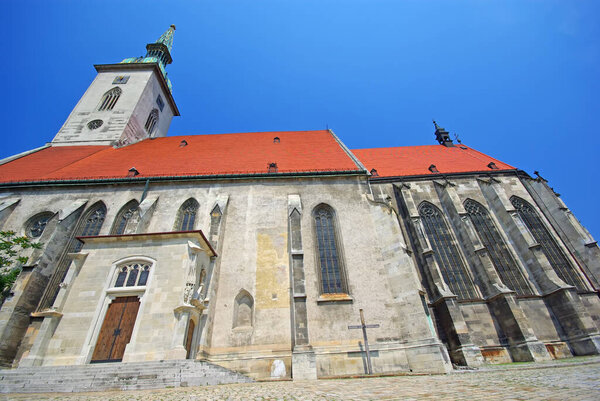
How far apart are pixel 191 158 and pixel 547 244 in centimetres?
2075

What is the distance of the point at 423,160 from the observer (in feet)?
64.8

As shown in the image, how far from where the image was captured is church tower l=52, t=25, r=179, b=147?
69.0 feet

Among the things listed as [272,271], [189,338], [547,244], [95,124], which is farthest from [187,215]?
[547,244]

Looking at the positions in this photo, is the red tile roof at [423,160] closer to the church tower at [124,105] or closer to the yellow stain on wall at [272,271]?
the yellow stain on wall at [272,271]

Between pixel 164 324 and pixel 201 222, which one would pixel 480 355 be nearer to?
pixel 164 324

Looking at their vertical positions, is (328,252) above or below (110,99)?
below

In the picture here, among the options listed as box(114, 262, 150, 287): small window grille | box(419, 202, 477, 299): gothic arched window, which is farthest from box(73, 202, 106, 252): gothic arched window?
box(419, 202, 477, 299): gothic arched window

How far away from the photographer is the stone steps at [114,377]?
6.65m

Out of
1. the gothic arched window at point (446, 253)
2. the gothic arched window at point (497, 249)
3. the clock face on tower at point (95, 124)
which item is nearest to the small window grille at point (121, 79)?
the clock face on tower at point (95, 124)

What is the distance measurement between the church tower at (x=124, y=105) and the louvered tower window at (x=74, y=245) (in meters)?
8.81

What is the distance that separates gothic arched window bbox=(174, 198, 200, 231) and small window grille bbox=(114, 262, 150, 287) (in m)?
3.11

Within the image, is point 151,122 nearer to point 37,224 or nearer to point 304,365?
point 37,224

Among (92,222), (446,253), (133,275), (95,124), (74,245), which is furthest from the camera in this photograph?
(95,124)

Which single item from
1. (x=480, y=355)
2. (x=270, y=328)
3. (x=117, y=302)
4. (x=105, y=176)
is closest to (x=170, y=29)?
(x=105, y=176)
